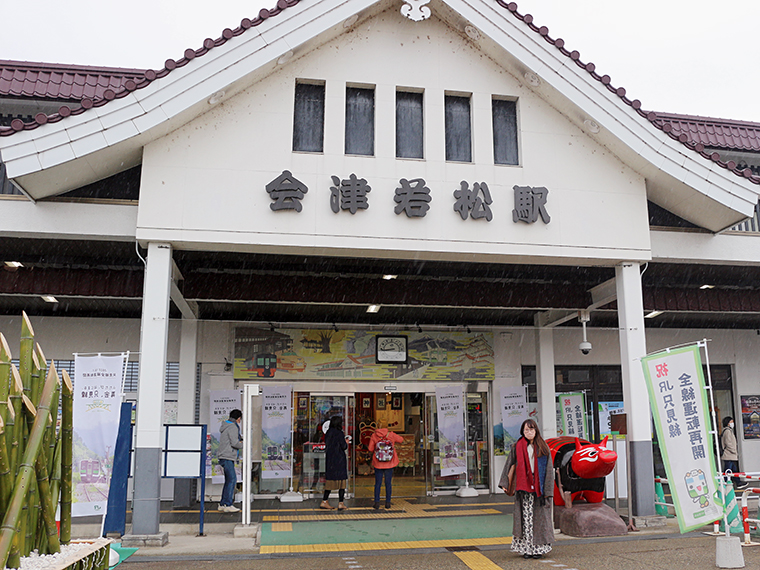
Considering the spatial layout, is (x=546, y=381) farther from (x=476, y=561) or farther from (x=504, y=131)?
(x=476, y=561)

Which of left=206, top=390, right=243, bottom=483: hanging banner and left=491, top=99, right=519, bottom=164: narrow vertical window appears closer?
left=491, top=99, right=519, bottom=164: narrow vertical window

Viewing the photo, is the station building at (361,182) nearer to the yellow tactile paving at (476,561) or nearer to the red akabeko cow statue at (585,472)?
the red akabeko cow statue at (585,472)

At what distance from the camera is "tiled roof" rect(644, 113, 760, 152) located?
12297 mm

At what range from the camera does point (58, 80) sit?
10.7m

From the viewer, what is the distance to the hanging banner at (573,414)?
12984mm

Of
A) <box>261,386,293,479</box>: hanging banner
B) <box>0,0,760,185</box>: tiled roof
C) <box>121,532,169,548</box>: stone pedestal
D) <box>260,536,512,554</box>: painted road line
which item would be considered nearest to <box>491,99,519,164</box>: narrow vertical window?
<box>0,0,760,185</box>: tiled roof

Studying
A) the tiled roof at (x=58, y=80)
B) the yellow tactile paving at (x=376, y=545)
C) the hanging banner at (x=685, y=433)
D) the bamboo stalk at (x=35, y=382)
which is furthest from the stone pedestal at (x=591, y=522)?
the tiled roof at (x=58, y=80)

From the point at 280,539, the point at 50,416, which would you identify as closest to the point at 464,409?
the point at 280,539

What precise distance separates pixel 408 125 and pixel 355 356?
19.1 ft

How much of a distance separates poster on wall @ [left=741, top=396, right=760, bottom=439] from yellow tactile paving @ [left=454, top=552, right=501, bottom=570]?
34.0 ft

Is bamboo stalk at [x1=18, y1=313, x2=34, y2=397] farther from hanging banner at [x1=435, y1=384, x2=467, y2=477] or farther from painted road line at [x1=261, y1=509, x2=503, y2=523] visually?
hanging banner at [x1=435, y1=384, x2=467, y2=477]

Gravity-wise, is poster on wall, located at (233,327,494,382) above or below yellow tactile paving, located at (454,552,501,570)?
above

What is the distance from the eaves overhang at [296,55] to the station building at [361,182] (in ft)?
0.09

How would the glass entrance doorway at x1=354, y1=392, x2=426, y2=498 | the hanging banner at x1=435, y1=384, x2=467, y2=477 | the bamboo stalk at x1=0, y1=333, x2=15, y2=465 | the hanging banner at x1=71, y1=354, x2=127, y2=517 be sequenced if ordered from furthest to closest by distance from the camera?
the glass entrance doorway at x1=354, y1=392, x2=426, y2=498, the hanging banner at x1=435, y1=384, x2=467, y2=477, the hanging banner at x1=71, y1=354, x2=127, y2=517, the bamboo stalk at x1=0, y1=333, x2=15, y2=465
